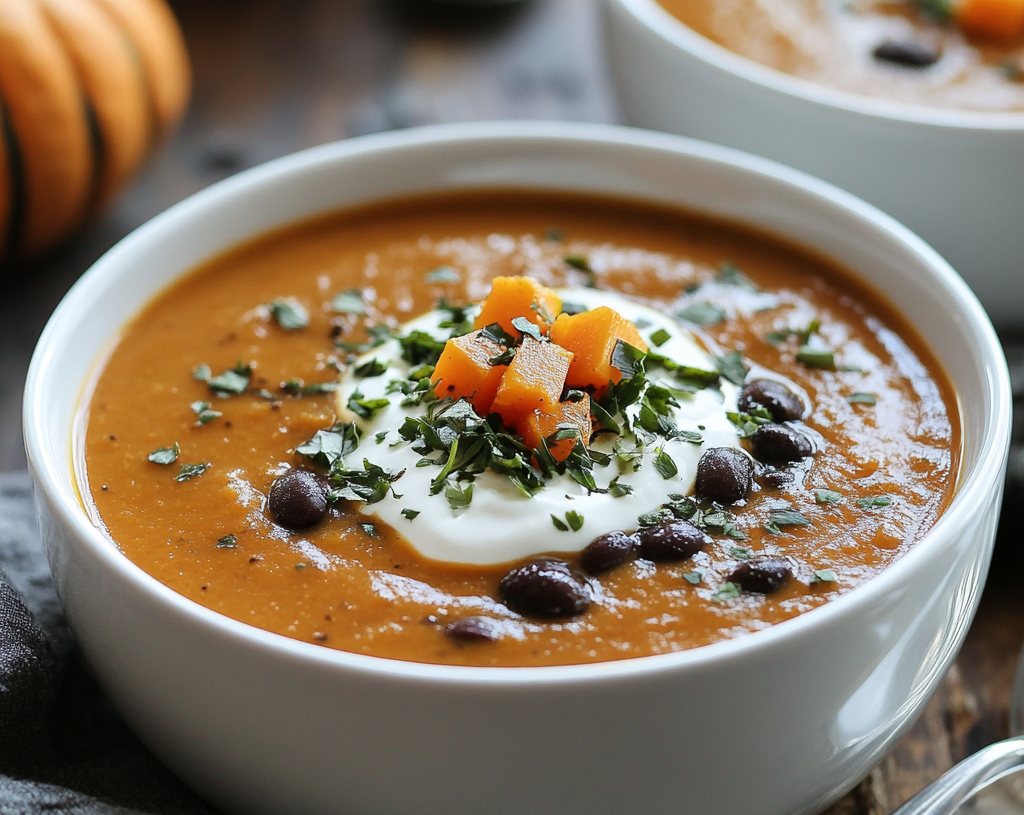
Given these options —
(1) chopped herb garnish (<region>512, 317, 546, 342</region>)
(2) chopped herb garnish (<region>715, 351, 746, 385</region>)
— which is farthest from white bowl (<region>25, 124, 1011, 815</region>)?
(1) chopped herb garnish (<region>512, 317, 546, 342</region>)

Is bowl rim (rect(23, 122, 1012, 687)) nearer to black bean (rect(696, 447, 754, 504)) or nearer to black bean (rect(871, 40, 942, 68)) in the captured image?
black bean (rect(696, 447, 754, 504))

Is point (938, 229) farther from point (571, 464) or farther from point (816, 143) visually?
point (571, 464)

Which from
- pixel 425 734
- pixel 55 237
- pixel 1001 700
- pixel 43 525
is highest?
pixel 425 734

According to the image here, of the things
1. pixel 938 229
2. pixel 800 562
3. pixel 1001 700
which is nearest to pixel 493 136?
pixel 938 229

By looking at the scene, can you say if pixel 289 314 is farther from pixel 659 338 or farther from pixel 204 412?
pixel 659 338

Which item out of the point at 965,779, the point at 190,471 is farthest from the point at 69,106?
the point at 965,779
